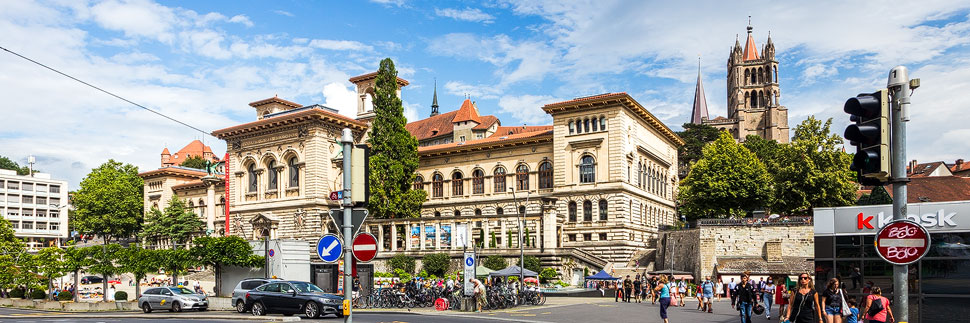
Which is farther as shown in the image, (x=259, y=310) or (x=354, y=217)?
(x=259, y=310)

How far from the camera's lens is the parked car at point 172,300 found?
106 ft

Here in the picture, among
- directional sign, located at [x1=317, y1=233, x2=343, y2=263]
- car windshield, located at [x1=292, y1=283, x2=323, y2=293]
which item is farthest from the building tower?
directional sign, located at [x1=317, y1=233, x2=343, y2=263]

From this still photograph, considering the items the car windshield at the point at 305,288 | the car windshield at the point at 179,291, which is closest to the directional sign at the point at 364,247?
the car windshield at the point at 305,288

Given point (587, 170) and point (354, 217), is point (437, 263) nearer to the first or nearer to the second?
point (587, 170)

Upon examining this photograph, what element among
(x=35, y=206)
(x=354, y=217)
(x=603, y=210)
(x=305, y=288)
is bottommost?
(x=305, y=288)

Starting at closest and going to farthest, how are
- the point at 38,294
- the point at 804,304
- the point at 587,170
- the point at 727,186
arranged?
the point at 804,304 → the point at 38,294 → the point at 587,170 → the point at 727,186

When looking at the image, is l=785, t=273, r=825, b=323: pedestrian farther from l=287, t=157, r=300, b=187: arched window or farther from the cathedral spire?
the cathedral spire

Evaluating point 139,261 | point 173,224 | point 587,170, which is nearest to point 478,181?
point 587,170

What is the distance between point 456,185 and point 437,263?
50.0ft

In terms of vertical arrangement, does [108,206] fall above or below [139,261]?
above

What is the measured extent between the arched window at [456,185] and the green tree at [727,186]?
1963 centimetres

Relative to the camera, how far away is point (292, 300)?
2683 centimetres

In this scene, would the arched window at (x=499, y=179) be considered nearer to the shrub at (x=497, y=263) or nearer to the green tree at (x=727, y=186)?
the shrub at (x=497, y=263)

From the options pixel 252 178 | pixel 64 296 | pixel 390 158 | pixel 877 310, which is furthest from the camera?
pixel 252 178
